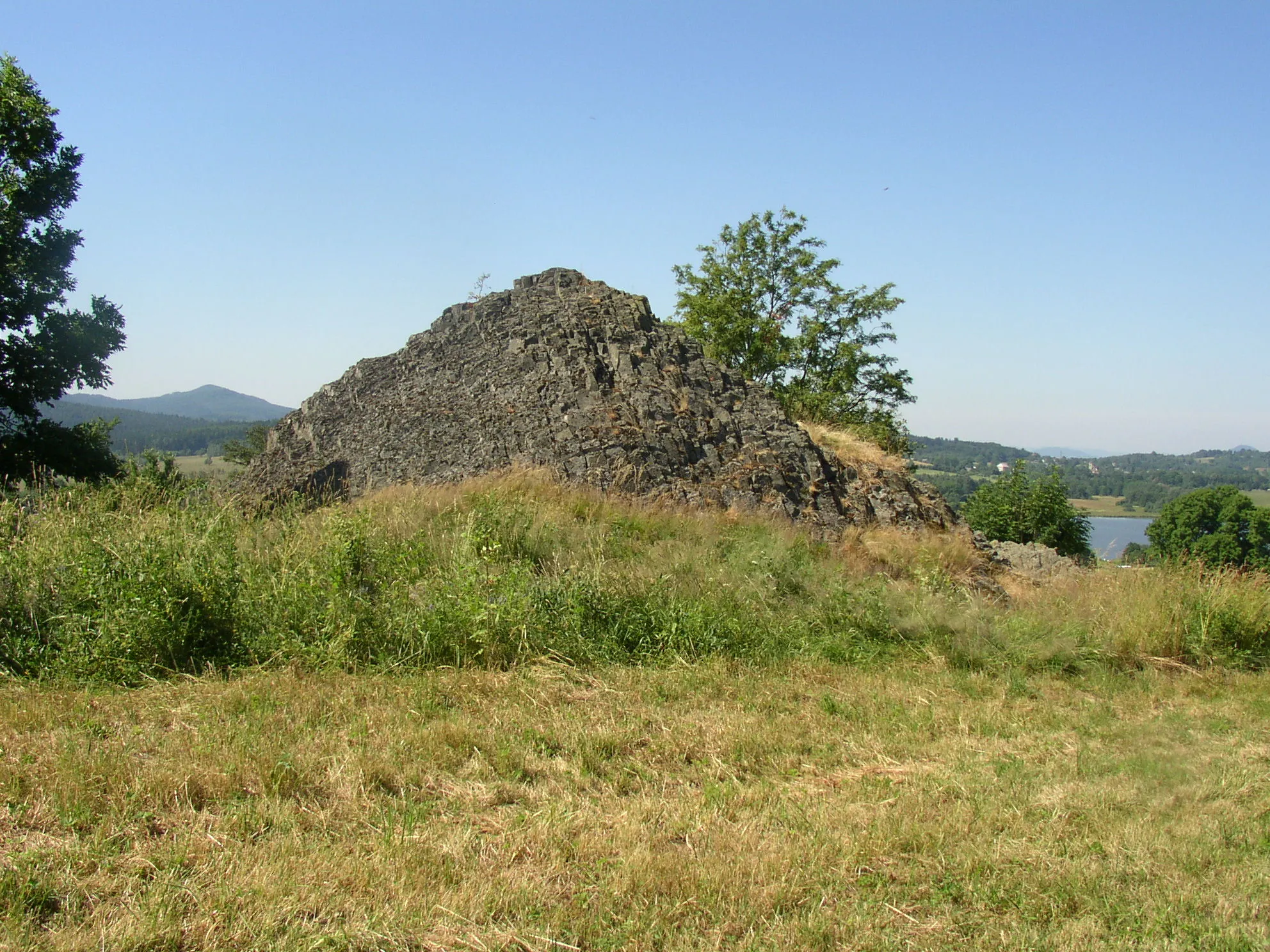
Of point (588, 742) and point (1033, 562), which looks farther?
point (1033, 562)

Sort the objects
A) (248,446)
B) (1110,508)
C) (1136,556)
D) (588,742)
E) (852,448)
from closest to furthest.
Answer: (588,742) < (1136,556) < (852,448) < (1110,508) < (248,446)

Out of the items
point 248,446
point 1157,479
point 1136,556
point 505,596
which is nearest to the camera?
point 505,596

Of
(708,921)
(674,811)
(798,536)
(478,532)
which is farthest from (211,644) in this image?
(798,536)

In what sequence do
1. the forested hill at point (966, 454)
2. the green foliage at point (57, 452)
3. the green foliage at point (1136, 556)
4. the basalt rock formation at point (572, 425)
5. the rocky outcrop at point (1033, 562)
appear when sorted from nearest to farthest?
the green foliage at point (1136, 556) → the basalt rock formation at point (572, 425) → the rocky outcrop at point (1033, 562) → the green foliage at point (57, 452) → the forested hill at point (966, 454)

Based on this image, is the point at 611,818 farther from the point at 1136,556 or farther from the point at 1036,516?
the point at 1036,516

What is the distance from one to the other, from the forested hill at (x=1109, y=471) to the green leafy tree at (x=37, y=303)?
21311 millimetres

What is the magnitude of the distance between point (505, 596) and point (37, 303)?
19885 millimetres

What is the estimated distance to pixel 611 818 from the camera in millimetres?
3713

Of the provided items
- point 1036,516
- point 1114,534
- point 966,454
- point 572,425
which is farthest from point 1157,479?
point 572,425

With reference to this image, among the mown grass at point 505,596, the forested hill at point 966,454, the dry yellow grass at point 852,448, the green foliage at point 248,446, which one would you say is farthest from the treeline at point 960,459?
the green foliage at point 248,446

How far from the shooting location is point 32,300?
19875mm

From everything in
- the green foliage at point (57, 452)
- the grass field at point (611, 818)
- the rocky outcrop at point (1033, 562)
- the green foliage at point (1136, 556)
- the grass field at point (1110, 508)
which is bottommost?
the grass field at point (1110, 508)

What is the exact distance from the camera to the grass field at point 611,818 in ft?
9.41

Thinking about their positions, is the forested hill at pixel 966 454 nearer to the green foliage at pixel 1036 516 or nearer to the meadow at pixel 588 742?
the green foliage at pixel 1036 516
